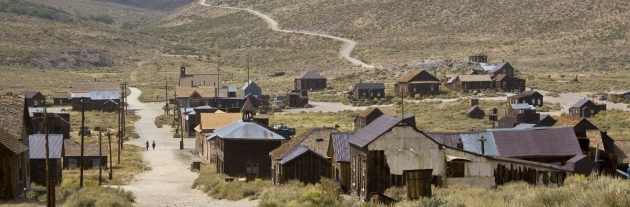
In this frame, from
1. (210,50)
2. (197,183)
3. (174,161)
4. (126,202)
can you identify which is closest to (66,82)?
(210,50)

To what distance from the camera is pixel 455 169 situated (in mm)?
30969

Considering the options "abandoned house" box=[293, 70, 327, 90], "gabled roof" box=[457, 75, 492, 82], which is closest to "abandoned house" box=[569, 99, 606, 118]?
"gabled roof" box=[457, 75, 492, 82]

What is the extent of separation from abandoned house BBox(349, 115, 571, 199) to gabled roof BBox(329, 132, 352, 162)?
4.05 meters

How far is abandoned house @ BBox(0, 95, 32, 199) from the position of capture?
31.8m

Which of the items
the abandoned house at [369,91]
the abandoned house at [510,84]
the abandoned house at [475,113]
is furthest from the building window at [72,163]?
the abandoned house at [510,84]

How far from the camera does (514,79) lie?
10788 centimetres

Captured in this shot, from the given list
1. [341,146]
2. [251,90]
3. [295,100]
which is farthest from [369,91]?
[341,146]

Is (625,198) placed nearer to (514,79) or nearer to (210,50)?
(514,79)

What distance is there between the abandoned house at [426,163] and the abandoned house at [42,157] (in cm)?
1523

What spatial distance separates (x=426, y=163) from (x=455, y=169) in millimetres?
982

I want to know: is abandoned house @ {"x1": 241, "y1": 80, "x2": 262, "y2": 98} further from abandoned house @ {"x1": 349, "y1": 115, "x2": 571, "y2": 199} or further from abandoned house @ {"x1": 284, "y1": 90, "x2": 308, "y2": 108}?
abandoned house @ {"x1": 349, "y1": 115, "x2": 571, "y2": 199}

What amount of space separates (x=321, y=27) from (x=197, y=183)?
138m

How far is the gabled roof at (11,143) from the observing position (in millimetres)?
31484

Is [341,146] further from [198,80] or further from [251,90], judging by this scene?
[198,80]
